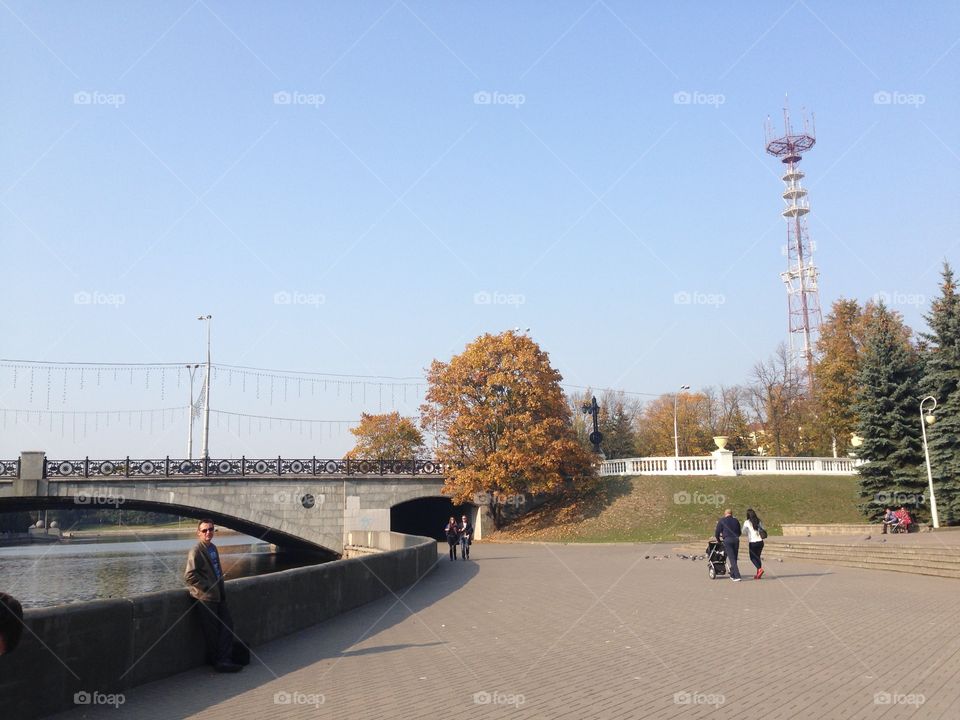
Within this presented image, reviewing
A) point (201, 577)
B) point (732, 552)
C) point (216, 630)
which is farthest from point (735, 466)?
point (201, 577)

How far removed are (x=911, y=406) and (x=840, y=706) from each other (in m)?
36.3

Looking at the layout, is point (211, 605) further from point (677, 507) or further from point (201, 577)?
point (677, 507)

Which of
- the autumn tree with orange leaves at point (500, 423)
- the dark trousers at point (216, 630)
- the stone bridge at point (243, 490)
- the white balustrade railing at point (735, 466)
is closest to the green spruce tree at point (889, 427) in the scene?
the white balustrade railing at point (735, 466)

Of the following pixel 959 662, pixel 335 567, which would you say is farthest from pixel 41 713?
pixel 959 662

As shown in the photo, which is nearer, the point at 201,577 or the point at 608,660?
the point at 201,577

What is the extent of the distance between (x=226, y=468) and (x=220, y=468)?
0.34m

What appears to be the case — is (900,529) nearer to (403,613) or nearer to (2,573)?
(403,613)

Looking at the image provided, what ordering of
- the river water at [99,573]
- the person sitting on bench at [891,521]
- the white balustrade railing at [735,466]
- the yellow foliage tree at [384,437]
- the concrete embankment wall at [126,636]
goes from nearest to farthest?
the concrete embankment wall at [126,636], the person sitting on bench at [891,521], the river water at [99,573], the white balustrade railing at [735,466], the yellow foliage tree at [384,437]

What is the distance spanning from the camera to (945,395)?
36938mm

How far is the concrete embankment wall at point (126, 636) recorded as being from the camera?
6809 mm

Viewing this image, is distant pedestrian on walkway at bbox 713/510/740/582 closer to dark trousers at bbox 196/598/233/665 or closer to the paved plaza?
the paved plaza

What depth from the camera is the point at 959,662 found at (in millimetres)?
9414

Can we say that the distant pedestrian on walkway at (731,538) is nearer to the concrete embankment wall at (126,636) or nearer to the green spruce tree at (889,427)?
the concrete embankment wall at (126,636)

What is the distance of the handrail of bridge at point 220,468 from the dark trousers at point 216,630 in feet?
135
